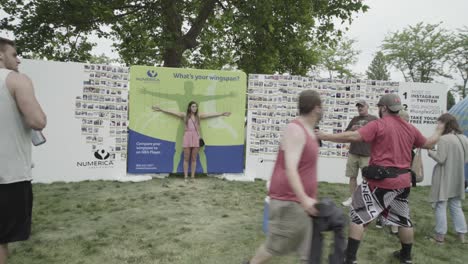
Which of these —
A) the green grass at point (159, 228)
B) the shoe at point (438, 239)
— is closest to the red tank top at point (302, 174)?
the green grass at point (159, 228)

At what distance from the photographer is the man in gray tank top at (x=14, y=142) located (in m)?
2.86

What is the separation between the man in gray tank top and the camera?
2.86 meters

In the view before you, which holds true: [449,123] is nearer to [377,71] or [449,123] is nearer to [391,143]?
[391,143]

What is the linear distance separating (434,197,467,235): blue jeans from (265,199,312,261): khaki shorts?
10.4 feet

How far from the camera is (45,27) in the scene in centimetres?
1368

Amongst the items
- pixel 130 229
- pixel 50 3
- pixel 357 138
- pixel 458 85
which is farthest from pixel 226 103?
pixel 458 85

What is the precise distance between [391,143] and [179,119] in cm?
594

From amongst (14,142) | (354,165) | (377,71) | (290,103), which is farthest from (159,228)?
(377,71)

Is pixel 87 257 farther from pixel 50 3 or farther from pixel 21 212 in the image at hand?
pixel 50 3

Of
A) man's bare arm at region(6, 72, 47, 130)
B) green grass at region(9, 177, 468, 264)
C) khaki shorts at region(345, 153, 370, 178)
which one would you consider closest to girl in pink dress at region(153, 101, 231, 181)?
green grass at region(9, 177, 468, 264)

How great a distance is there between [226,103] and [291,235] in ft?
22.2

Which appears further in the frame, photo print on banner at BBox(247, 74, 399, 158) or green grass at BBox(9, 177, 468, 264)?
photo print on banner at BBox(247, 74, 399, 158)

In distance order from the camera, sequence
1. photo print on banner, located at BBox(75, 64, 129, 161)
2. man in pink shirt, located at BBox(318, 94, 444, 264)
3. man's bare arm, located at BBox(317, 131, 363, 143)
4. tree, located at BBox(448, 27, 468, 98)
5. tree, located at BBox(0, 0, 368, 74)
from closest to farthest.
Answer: man's bare arm, located at BBox(317, 131, 363, 143), man in pink shirt, located at BBox(318, 94, 444, 264), photo print on banner, located at BBox(75, 64, 129, 161), tree, located at BBox(0, 0, 368, 74), tree, located at BBox(448, 27, 468, 98)

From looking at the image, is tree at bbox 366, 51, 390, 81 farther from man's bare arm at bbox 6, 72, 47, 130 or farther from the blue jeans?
man's bare arm at bbox 6, 72, 47, 130
